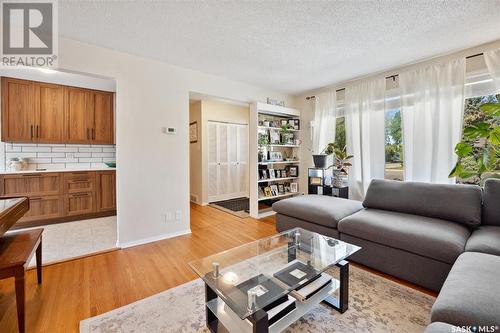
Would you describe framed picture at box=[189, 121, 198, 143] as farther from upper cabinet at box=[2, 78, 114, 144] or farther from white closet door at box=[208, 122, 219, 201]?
upper cabinet at box=[2, 78, 114, 144]

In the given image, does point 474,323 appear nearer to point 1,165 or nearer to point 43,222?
point 43,222

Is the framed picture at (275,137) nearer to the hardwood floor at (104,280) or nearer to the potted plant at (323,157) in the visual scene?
the potted plant at (323,157)

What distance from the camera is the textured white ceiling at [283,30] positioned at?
185 cm

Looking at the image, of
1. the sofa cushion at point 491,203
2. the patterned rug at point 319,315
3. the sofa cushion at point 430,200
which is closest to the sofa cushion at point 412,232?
the sofa cushion at point 430,200

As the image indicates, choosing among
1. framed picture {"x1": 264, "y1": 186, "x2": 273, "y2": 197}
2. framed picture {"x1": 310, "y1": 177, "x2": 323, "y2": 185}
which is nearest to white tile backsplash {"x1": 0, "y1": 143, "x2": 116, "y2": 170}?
framed picture {"x1": 264, "y1": 186, "x2": 273, "y2": 197}

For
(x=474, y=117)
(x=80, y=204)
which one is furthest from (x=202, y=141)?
(x=474, y=117)

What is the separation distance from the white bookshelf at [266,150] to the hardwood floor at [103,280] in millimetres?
1019

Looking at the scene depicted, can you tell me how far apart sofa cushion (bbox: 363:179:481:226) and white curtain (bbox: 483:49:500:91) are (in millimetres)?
1247

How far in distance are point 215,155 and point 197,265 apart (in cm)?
388

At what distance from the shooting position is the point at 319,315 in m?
1.59

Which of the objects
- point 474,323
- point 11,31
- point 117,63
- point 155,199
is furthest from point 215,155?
point 474,323

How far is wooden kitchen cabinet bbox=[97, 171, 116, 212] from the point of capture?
401 cm

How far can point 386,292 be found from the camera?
1850mm

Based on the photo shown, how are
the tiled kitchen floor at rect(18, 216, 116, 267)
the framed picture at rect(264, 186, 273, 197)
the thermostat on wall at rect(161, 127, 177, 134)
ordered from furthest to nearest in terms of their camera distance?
the framed picture at rect(264, 186, 273, 197)
the thermostat on wall at rect(161, 127, 177, 134)
the tiled kitchen floor at rect(18, 216, 116, 267)
